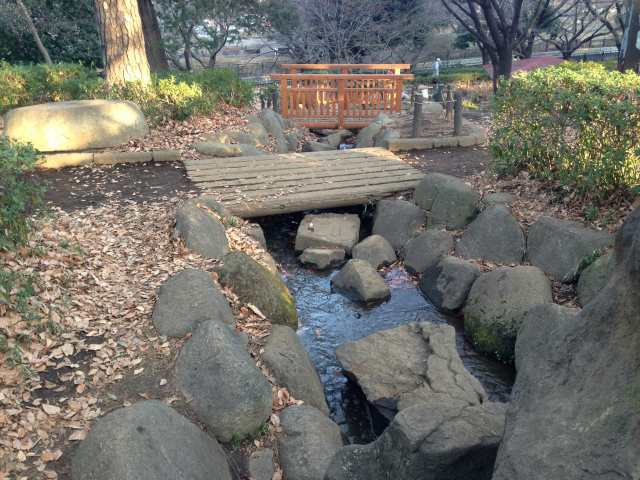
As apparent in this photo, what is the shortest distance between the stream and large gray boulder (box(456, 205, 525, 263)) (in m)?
1.00

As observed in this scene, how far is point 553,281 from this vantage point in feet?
23.7

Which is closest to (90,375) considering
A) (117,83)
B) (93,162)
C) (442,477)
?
(442,477)

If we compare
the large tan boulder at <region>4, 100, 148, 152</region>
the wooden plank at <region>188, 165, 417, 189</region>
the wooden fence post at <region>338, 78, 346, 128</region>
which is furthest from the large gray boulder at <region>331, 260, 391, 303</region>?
the wooden fence post at <region>338, 78, 346, 128</region>

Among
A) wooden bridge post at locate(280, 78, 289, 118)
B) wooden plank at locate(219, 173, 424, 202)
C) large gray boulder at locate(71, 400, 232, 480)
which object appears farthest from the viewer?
wooden bridge post at locate(280, 78, 289, 118)

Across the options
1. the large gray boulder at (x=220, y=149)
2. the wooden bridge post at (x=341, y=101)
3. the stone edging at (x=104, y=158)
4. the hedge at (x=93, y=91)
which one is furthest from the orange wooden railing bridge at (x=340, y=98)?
the stone edging at (x=104, y=158)

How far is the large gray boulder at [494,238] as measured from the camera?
789 cm

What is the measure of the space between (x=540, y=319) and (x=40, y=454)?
3.52 meters

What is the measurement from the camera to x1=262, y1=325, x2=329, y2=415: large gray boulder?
5258mm

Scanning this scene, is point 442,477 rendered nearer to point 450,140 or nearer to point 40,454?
point 40,454

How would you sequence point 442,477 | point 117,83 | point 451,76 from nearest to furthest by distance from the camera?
point 442,477 → point 117,83 → point 451,76

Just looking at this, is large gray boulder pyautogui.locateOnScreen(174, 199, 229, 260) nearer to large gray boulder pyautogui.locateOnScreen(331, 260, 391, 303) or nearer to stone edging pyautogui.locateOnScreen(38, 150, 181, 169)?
large gray boulder pyautogui.locateOnScreen(331, 260, 391, 303)

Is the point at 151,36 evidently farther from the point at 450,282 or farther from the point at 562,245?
the point at 562,245

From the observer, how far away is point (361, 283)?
7.96m

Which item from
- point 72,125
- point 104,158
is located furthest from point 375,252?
point 72,125
